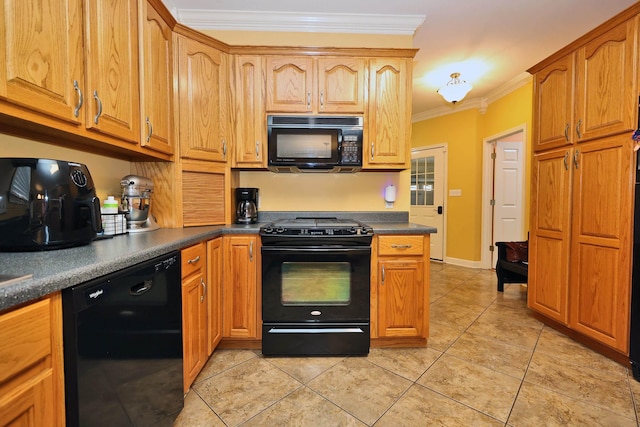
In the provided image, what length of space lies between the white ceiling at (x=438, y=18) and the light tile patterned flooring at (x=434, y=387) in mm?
2641

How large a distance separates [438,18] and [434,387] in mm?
2800

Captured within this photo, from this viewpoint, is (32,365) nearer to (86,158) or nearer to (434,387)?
(86,158)

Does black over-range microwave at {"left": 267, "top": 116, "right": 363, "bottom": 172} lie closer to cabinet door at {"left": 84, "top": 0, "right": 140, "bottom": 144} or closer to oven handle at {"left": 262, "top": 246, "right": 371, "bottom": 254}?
oven handle at {"left": 262, "top": 246, "right": 371, "bottom": 254}

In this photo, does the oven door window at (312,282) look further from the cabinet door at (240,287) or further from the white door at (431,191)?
the white door at (431,191)

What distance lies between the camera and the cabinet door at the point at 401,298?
190cm

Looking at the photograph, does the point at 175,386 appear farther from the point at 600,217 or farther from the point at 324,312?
the point at 600,217

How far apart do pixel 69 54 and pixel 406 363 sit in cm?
241

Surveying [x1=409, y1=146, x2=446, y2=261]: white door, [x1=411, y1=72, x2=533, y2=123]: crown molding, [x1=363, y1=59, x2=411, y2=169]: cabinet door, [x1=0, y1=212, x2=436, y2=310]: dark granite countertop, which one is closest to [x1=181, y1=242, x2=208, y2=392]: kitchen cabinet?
[x1=0, y1=212, x2=436, y2=310]: dark granite countertop

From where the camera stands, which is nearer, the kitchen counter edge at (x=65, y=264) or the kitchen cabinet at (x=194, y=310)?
the kitchen counter edge at (x=65, y=264)

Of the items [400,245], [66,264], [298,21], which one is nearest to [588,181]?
[400,245]

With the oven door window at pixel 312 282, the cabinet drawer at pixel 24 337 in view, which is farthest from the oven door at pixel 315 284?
the cabinet drawer at pixel 24 337

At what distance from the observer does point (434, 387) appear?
5.08 ft

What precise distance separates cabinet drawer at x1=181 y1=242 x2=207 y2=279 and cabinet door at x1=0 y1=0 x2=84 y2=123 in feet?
2.49

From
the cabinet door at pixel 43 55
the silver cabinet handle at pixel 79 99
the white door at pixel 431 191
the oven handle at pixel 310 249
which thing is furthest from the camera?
the white door at pixel 431 191
